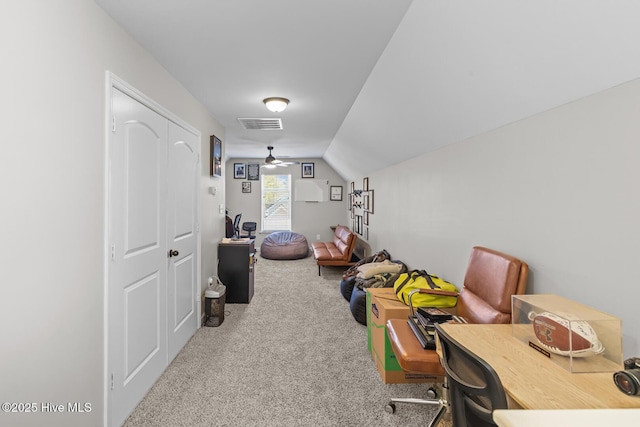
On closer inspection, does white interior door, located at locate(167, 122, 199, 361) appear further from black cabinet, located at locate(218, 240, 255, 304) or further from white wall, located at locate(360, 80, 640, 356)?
white wall, located at locate(360, 80, 640, 356)

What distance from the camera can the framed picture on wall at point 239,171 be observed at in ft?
26.6

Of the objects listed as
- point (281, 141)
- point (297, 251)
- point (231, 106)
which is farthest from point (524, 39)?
point (297, 251)

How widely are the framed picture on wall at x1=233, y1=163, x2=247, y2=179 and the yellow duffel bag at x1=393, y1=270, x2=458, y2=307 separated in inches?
247

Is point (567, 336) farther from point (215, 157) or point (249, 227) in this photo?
point (249, 227)

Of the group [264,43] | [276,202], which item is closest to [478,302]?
[264,43]

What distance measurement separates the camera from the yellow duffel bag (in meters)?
2.31

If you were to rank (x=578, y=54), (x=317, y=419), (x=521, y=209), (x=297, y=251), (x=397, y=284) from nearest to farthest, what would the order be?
(x=578, y=54), (x=521, y=209), (x=317, y=419), (x=397, y=284), (x=297, y=251)

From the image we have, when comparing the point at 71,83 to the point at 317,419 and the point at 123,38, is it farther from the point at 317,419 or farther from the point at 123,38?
the point at 317,419

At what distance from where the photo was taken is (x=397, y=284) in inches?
109

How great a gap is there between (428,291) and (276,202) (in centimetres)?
632

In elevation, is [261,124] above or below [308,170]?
above

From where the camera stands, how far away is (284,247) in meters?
7.13

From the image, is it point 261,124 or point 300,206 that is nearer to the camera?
point 261,124

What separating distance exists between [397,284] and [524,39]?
2.04 m
